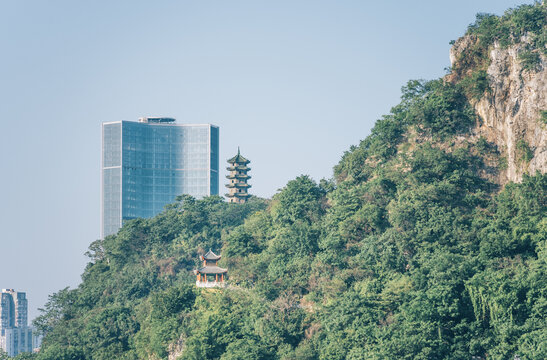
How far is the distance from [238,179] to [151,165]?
31470mm

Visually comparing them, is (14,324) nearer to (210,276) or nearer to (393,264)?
(210,276)

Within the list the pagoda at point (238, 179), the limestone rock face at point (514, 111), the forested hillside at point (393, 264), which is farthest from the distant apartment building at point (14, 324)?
the limestone rock face at point (514, 111)

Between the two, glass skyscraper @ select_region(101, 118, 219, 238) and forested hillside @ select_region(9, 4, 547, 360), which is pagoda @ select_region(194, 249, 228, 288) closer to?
forested hillside @ select_region(9, 4, 547, 360)

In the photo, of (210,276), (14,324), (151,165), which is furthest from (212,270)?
(14,324)

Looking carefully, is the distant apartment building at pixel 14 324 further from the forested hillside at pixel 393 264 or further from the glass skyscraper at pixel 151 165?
the forested hillside at pixel 393 264

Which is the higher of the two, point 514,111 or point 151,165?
point 151,165

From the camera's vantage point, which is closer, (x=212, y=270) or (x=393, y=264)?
(x=393, y=264)

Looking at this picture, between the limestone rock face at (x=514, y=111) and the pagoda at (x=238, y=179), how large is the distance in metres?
53.2

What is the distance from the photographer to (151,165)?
13288cm

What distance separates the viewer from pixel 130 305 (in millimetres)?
60344

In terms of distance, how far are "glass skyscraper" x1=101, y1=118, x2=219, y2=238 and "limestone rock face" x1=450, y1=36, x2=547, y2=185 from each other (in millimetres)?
82039

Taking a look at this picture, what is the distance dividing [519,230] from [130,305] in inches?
982

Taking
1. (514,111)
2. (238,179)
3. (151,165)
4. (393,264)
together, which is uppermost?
(151,165)

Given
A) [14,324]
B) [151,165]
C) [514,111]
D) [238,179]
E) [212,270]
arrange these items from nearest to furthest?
[514,111]
[212,270]
[238,179]
[151,165]
[14,324]
